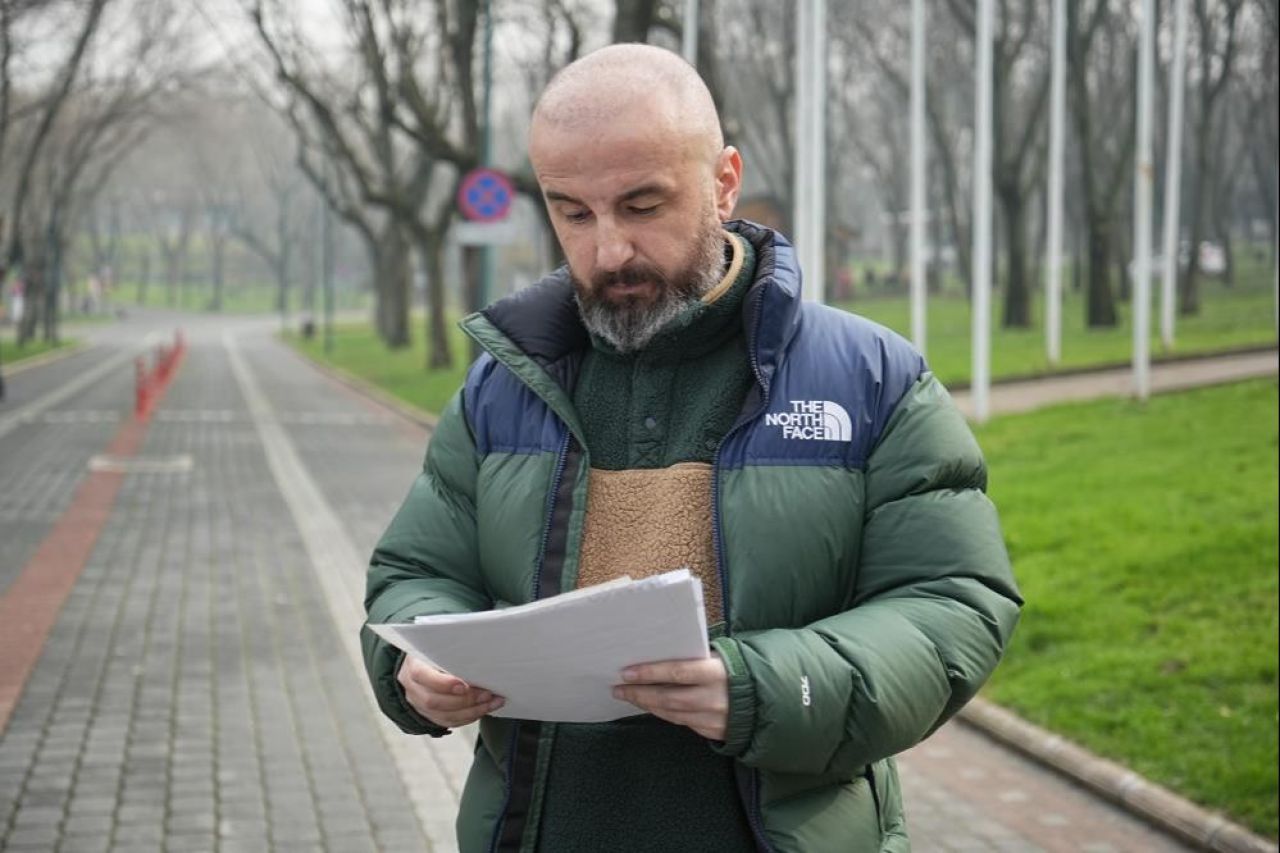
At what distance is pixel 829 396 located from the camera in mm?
2416

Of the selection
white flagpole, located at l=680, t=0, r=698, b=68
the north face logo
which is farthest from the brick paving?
white flagpole, located at l=680, t=0, r=698, b=68

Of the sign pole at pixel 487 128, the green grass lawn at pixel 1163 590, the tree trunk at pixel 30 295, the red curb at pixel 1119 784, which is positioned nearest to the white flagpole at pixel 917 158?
the green grass lawn at pixel 1163 590

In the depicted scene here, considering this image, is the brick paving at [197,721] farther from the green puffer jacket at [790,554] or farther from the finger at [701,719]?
the finger at [701,719]

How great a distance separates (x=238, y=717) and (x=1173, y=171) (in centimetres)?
1185

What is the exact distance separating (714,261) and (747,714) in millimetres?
618

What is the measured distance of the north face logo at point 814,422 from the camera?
238 centimetres

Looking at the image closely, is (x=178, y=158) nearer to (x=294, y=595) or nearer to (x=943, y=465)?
(x=294, y=595)

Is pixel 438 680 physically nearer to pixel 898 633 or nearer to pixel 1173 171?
pixel 898 633

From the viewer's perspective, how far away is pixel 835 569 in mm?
2357

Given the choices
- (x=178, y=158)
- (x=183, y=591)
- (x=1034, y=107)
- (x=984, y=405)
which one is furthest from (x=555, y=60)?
(x=178, y=158)

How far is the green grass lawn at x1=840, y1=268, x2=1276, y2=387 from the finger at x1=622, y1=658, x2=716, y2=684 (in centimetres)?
733

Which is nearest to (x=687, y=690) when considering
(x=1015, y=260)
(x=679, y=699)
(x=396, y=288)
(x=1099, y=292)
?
(x=679, y=699)

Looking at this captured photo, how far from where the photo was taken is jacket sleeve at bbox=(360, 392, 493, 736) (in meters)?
2.49

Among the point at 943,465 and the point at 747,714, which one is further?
the point at 943,465
